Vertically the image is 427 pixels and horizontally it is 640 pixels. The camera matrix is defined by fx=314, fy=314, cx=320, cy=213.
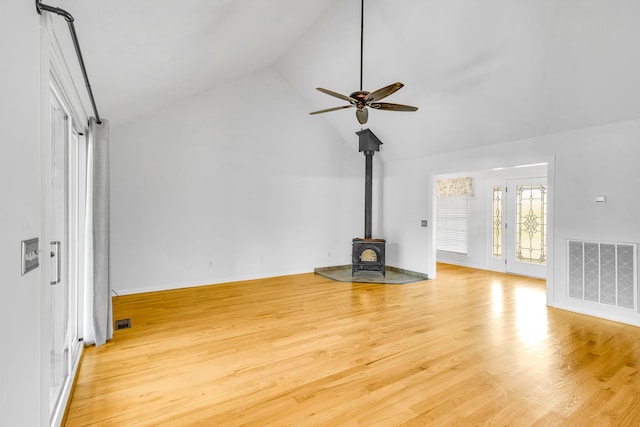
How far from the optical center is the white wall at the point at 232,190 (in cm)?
491

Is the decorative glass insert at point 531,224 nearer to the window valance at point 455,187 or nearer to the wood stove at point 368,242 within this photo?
the window valance at point 455,187

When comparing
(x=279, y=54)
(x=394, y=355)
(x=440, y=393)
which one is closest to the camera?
(x=440, y=393)

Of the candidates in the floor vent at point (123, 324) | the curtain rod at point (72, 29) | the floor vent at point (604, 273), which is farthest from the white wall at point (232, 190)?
the floor vent at point (604, 273)

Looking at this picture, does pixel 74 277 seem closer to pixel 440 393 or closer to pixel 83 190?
pixel 83 190

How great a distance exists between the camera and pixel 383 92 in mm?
3182

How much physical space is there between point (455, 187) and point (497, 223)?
1294mm

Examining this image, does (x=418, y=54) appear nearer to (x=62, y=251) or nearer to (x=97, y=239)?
(x=97, y=239)

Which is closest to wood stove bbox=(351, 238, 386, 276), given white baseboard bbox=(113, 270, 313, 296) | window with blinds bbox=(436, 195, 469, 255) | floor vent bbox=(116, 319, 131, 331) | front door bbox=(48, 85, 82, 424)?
white baseboard bbox=(113, 270, 313, 296)

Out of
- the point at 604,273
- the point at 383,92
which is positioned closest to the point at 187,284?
the point at 383,92

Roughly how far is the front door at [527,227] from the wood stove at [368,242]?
118 inches

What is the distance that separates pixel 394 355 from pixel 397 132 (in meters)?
4.32

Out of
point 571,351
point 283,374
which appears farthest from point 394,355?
point 571,351

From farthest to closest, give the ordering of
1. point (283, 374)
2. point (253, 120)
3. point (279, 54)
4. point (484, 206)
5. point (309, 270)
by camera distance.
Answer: point (484, 206), point (309, 270), point (253, 120), point (279, 54), point (283, 374)

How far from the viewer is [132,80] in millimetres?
2926
